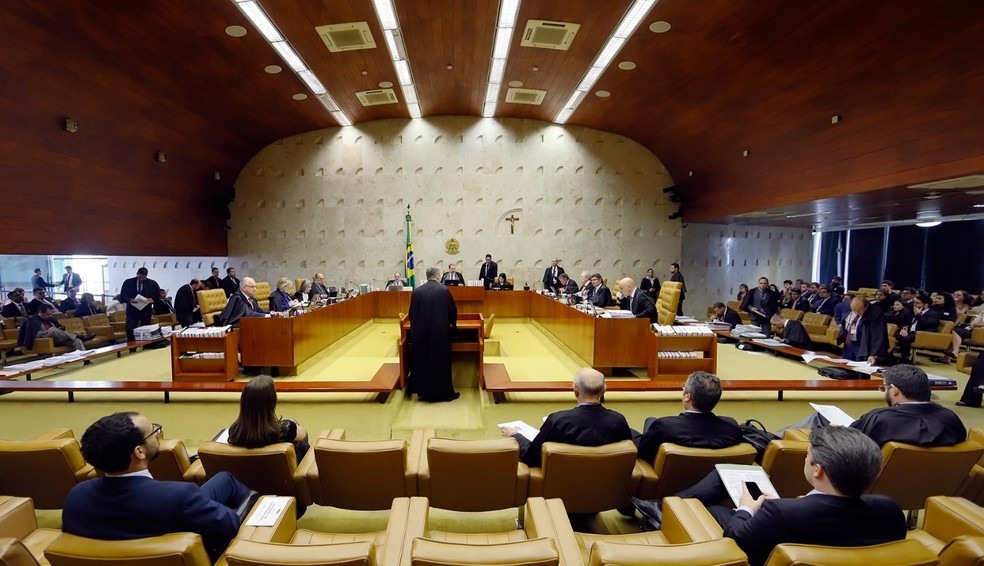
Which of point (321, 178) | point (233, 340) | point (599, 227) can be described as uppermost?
point (321, 178)

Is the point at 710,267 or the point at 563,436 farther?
the point at 710,267

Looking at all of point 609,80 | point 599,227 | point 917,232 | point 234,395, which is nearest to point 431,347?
point 234,395

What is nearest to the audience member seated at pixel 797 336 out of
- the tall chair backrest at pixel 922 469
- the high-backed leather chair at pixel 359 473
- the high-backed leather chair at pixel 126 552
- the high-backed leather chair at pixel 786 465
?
the tall chair backrest at pixel 922 469

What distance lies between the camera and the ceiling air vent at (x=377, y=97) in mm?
10320

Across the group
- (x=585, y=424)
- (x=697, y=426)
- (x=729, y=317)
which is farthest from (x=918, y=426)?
(x=729, y=317)

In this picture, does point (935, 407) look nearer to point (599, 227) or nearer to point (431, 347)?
point (431, 347)

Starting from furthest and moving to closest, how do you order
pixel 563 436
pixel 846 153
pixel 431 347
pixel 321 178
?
pixel 321 178, pixel 846 153, pixel 431 347, pixel 563 436

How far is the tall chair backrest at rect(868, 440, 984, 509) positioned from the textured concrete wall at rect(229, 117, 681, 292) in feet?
35.7

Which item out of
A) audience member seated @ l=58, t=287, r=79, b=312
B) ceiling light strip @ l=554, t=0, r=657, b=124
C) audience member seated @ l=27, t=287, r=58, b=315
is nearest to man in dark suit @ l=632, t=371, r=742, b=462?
ceiling light strip @ l=554, t=0, r=657, b=124

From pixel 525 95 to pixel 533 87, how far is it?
0.65 metres

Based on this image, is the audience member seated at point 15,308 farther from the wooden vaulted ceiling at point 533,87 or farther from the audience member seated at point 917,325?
the audience member seated at point 917,325

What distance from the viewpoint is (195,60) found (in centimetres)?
751

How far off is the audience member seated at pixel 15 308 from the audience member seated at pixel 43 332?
1.31 m

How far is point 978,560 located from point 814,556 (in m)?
0.49
